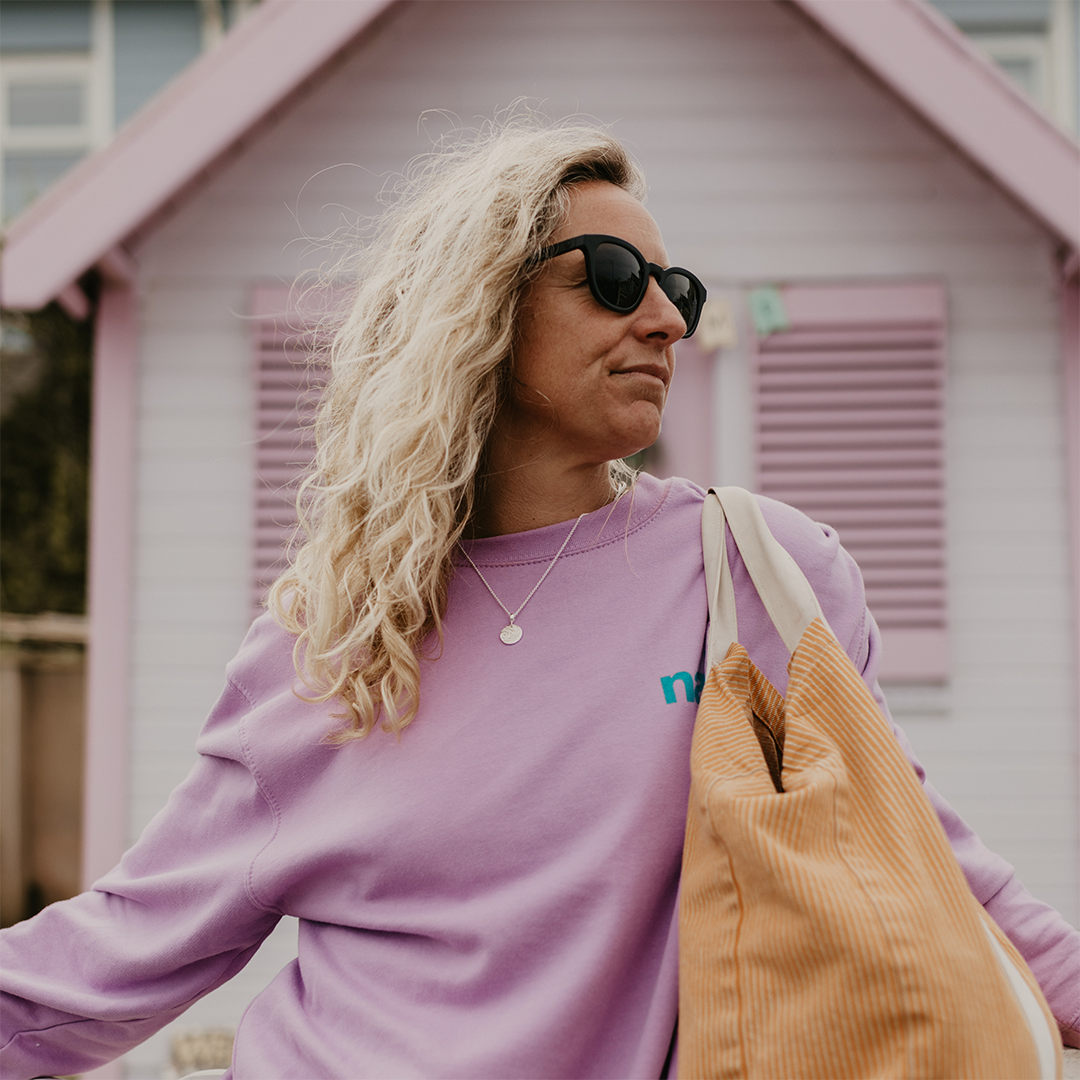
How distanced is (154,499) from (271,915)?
10.5 feet

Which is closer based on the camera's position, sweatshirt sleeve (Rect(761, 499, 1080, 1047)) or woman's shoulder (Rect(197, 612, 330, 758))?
sweatshirt sleeve (Rect(761, 499, 1080, 1047))

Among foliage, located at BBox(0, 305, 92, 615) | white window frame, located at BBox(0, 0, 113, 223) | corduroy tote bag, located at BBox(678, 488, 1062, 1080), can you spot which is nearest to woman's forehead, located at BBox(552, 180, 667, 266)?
corduroy tote bag, located at BBox(678, 488, 1062, 1080)

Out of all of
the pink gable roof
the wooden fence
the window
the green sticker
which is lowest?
the wooden fence

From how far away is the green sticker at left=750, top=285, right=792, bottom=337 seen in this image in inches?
167

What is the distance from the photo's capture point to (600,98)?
4.39 metres

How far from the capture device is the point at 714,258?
4.33 m

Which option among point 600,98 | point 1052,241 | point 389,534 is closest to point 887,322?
point 1052,241

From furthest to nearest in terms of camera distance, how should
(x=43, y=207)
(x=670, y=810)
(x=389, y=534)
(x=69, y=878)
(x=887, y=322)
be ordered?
(x=69, y=878)
(x=887, y=322)
(x=43, y=207)
(x=389, y=534)
(x=670, y=810)

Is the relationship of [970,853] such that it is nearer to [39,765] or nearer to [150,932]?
[150,932]

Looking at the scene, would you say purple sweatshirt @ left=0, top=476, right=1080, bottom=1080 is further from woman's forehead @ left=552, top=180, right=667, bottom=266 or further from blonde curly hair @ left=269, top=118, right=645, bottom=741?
woman's forehead @ left=552, top=180, right=667, bottom=266

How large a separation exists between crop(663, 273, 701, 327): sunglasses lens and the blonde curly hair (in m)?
0.16

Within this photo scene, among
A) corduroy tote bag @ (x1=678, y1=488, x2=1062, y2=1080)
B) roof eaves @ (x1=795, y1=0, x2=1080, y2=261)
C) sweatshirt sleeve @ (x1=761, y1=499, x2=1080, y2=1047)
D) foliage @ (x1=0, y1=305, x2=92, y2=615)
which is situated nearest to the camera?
corduroy tote bag @ (x1=678, y1=488, x2=1062, y2=1080)

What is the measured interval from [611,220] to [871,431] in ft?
10.2

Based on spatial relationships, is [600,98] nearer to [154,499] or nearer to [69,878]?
[154,499]
